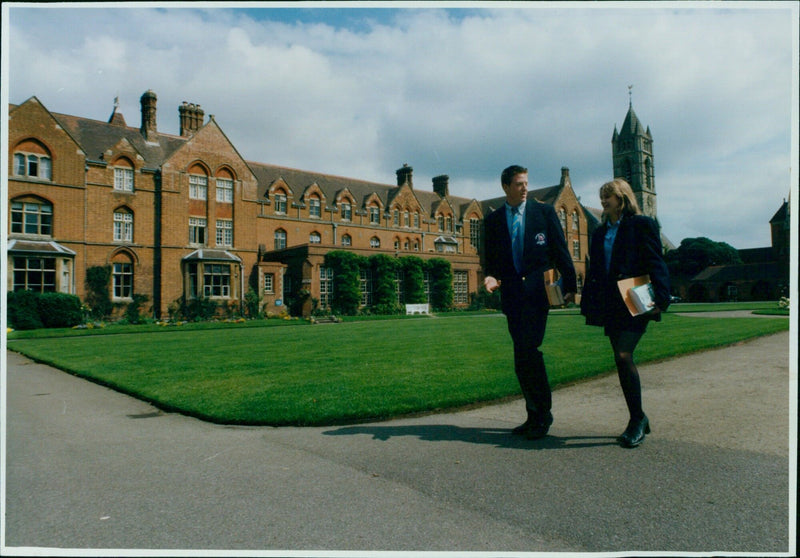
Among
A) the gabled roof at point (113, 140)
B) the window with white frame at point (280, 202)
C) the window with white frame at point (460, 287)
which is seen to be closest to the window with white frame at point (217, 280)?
the gabled roof at point (113, 140)

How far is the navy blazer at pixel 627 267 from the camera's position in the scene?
4.06m

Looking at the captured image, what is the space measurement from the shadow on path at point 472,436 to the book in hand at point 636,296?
3.60 feet

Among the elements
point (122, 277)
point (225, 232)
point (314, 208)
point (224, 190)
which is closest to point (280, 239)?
point (314, 208)

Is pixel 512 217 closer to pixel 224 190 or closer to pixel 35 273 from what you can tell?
pixel 35 273

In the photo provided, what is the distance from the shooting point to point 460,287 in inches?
1796

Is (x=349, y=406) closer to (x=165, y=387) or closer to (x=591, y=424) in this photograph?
(x=591, y=424)

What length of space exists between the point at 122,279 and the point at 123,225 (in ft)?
10.7

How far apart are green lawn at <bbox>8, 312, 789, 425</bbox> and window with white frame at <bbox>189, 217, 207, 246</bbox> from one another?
20.8m

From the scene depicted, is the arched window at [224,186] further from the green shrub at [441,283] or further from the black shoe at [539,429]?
the black shoe at [539,429]

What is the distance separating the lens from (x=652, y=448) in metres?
3.97

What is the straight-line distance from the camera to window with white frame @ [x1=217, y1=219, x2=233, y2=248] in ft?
116

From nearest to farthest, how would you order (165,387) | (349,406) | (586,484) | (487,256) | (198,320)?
(586,484) → (487,256) → (349,406) → (165,387) → (198,320)

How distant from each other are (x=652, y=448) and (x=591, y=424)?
829mm

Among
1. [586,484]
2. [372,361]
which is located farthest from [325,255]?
[586,484]
